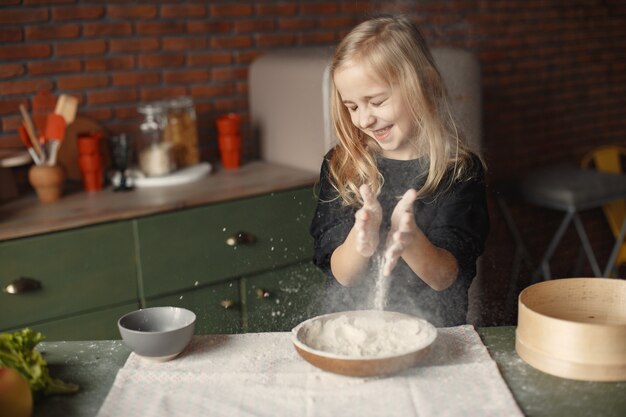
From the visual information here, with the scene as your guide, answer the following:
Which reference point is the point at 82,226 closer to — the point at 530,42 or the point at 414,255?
the point at 414,255

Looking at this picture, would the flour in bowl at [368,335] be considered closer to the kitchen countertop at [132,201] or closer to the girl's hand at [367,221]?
the girl's hand at [367,221]

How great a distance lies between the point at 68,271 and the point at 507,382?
158 cm

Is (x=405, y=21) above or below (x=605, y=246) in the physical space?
above

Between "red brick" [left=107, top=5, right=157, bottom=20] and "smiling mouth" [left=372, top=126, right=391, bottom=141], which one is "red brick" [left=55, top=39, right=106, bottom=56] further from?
"smiling mouth" [left=372, top=126, right=391, bottom=141]

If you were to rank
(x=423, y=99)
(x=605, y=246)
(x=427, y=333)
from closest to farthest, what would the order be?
(x=427, y=333), (x=423, y=99), (x=605, y=246)

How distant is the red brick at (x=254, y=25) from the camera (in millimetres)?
3420

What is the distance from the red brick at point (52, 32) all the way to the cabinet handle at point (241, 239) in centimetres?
97

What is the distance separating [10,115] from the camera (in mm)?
2928

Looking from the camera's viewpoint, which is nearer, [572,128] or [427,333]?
[427,333]

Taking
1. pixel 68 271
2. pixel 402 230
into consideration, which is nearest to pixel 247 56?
pixel 68 271

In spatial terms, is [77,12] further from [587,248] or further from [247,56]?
[587,248]

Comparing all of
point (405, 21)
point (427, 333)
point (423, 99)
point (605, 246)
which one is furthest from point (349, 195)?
point (605, 246)

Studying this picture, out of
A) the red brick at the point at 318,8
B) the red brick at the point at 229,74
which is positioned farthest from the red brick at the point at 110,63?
the red brick at the point at 318,8

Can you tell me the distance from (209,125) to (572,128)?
217 cm
